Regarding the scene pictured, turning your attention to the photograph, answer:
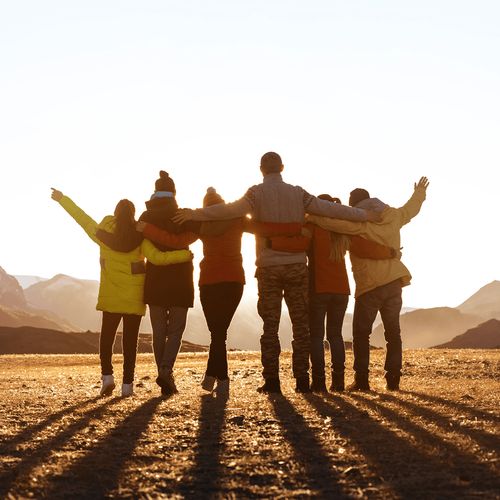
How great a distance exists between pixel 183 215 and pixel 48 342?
44.5 meters

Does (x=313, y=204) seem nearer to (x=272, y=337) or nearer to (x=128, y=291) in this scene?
(x=272, y=337)

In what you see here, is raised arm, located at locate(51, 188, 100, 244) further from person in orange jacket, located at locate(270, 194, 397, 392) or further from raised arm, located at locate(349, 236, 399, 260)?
raised arm, located at locate(349, 236, 399, 260)

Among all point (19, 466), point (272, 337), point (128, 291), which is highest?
point (128, 291)

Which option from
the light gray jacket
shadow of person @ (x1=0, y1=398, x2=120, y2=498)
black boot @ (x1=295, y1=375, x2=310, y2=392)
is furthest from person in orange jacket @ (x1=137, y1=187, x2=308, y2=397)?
shadow of person @ (x1=0, y1=398, x2=120, y2=498)

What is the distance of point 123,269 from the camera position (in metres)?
8.83

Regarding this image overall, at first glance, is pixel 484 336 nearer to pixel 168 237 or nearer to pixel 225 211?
pixel 168 237

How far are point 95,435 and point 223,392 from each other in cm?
267

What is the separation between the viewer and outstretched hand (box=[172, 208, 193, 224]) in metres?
8.28

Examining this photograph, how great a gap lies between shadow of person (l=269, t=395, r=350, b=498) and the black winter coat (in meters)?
2.53

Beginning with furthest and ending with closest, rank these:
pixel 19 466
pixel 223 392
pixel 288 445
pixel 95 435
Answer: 1. pixel 223 392
2. pixel 95 435
3. pixel 288 445
4. pixel 19 466


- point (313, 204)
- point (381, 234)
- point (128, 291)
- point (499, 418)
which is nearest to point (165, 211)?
point (128, 291)

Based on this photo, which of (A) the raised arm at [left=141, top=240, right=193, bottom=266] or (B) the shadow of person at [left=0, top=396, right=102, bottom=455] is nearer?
(B) the shadow of person at [left=0, top=396, right=102, bottom=455]

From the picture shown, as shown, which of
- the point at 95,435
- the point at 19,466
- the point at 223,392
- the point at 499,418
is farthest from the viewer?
the point at 223,392

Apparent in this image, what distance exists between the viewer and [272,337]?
814 cm
